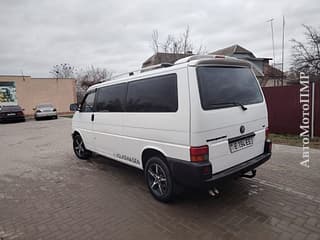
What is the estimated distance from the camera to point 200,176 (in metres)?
2.69

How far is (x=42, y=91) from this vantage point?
79.2ft

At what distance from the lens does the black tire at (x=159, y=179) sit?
3.23 metres

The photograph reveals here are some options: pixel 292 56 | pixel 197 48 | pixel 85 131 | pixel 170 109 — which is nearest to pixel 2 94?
pixel 197 48

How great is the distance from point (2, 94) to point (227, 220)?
2550 centimetres

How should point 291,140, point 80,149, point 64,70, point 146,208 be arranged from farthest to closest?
point 64,70, point 291,140, point 80,149, point 146,208

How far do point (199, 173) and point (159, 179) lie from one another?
3.15 feet

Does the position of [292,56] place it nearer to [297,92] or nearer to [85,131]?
[297,92]

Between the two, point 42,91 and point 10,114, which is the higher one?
point 42,91

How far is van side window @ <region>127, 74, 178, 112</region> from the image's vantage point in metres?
3.01

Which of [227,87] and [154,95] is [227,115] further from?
[154,95]

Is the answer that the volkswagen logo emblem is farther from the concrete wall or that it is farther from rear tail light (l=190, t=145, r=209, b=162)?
the concrete wall

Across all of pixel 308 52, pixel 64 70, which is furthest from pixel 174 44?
pixel 64 70

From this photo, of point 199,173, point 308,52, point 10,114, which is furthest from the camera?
point 308,52

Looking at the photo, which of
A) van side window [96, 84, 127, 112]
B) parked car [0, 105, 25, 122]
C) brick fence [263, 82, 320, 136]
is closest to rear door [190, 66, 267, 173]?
van side window [96, 84, 127, 112]
